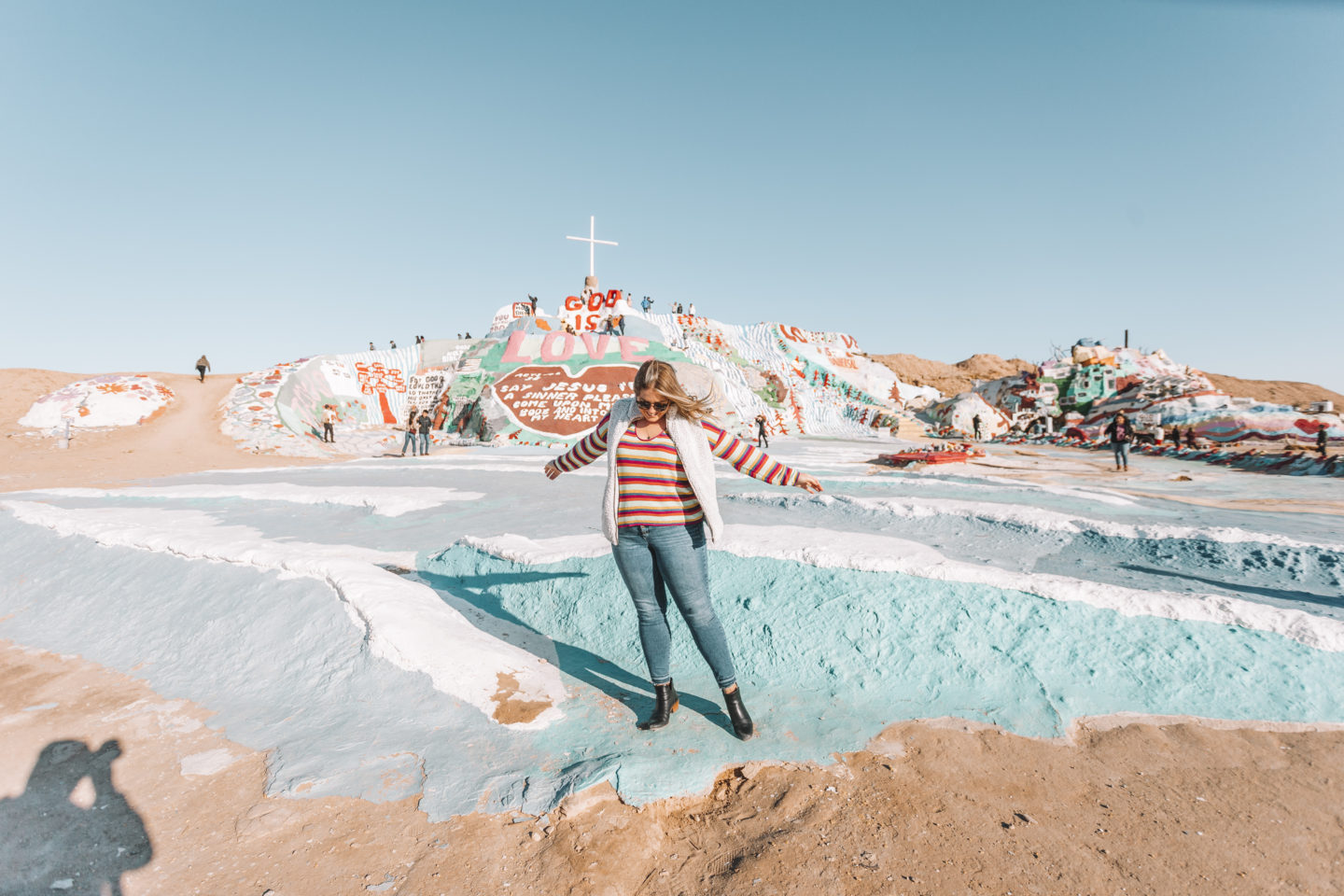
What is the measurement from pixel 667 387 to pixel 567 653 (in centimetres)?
183

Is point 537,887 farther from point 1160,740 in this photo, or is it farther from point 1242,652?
point 1242,652

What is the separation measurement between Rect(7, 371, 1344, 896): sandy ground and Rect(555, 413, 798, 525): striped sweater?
1.03 meters

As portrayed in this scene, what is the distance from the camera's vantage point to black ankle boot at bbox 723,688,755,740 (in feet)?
8.46

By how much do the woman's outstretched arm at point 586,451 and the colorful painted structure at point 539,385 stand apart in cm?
1464

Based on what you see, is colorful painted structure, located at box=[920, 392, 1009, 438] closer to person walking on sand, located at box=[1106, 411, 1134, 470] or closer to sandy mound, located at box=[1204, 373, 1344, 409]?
person walking on sand, located at box=[1106, 411, 1134, 470]

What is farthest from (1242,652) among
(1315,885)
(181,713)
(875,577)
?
(181,713)

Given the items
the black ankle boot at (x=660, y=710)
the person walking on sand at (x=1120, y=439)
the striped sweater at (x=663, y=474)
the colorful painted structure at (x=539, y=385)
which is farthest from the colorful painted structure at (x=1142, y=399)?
the black ankle boot at (x=660, y=710)

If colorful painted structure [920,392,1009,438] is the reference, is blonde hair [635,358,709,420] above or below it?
above

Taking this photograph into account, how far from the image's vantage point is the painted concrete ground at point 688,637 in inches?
102

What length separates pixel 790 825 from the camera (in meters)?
2.07

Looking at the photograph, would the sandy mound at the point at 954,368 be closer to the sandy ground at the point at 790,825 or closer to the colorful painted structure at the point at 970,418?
the colorful painted structure at the point at 970,418

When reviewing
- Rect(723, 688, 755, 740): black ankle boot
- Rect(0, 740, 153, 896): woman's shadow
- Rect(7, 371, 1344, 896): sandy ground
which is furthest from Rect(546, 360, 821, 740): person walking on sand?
Rect(0, 740, 153, 896): woman's shadow

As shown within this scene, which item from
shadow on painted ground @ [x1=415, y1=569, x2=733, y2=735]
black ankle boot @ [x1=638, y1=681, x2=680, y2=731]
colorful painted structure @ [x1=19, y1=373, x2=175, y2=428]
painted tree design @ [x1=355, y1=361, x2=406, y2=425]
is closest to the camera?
black ankle boot @ [x1=638, y1=681, x2=680, y2=731]

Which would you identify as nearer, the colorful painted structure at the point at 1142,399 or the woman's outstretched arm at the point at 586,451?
the woman's outstretched arm at the point at 586,451
